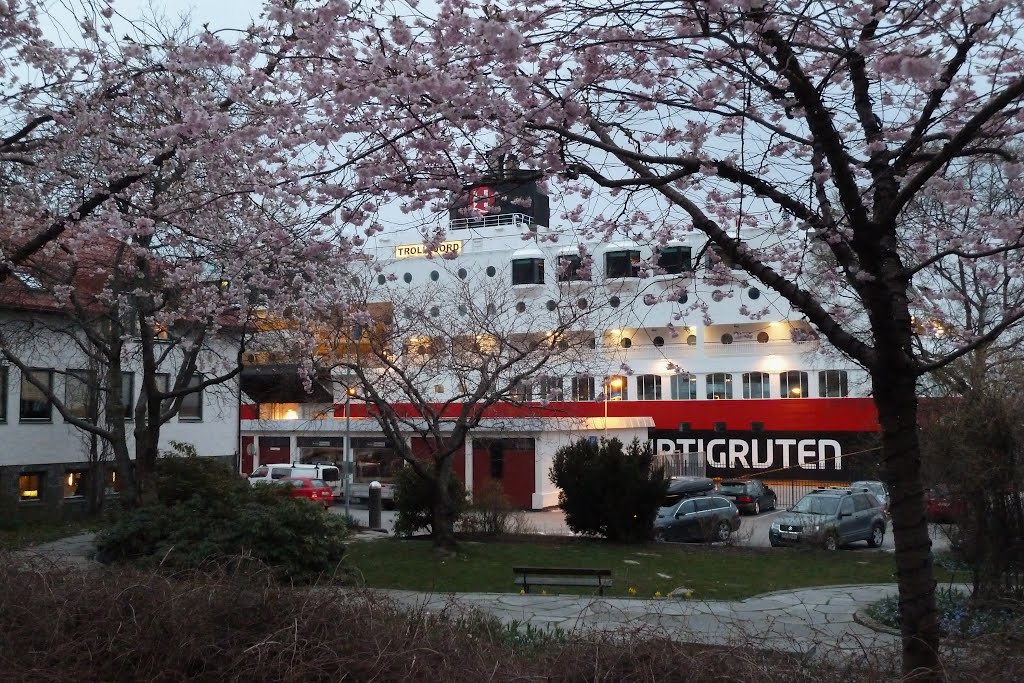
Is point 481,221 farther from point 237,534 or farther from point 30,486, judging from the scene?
point 30,486

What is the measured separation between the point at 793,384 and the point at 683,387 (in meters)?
5.74

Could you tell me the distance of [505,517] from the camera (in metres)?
23.7

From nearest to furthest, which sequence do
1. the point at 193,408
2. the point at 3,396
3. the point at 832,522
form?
the point at 832,522 < the point at 3,396 < the point at 193,408

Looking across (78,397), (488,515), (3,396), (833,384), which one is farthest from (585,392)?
(3,396)

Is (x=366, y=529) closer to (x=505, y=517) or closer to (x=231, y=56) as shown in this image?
(x=505, y=517)

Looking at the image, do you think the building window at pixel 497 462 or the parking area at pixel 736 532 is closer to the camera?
the parking area at pixel 736 532

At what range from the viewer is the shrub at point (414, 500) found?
22.2 m

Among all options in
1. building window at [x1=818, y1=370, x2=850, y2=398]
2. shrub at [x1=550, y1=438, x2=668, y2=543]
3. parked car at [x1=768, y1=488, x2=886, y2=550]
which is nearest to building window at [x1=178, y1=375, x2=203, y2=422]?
shrub at [x1=550, y1=438, x2=668, y2=543]

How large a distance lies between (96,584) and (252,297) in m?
10.2

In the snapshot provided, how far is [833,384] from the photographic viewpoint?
46.3 meters

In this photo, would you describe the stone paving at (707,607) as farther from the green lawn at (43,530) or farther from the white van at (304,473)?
the white van at (304,473)

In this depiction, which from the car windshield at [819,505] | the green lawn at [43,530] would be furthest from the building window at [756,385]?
the green lawn at [43,530]

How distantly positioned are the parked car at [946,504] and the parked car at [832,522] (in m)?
9.10

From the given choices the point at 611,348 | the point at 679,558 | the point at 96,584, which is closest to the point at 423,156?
the point at 96,584
